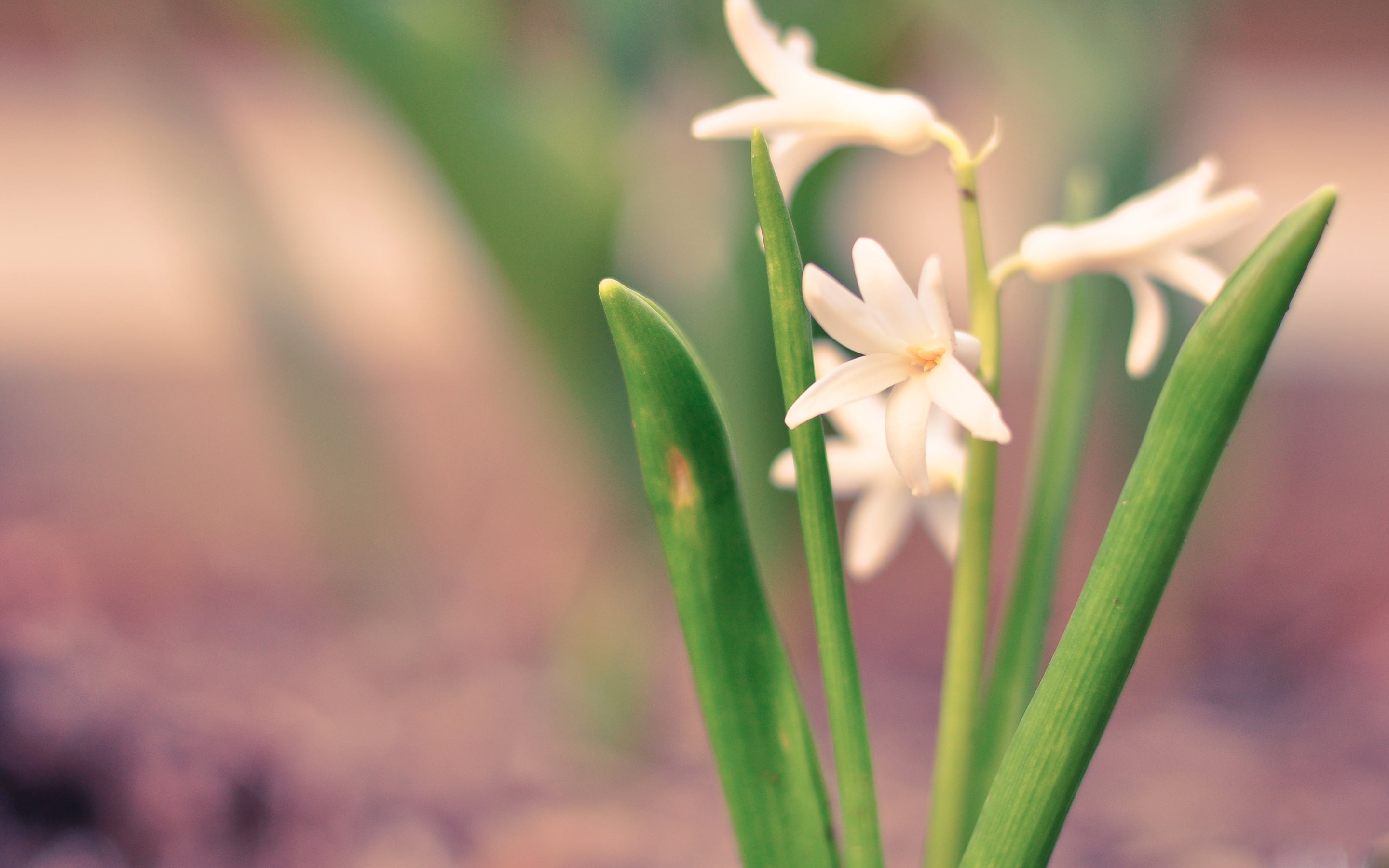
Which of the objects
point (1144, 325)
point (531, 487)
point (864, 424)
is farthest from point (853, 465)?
point (531, 487)

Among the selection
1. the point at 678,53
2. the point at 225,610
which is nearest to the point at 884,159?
the point at 678,53

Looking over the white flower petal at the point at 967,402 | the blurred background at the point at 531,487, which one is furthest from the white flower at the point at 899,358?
the blurred background at the point at 531,487

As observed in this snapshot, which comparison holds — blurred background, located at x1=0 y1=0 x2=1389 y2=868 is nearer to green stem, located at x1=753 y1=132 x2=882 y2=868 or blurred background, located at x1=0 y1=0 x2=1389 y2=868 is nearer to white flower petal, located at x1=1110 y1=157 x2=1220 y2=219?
white flower petal, located at x1=1110 y1=157 x2=1220 y2=219

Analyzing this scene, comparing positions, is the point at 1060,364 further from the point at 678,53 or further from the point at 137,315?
the point at 137,315

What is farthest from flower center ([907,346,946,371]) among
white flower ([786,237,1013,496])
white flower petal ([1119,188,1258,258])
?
white flower petal ([1119,188,1258,258])

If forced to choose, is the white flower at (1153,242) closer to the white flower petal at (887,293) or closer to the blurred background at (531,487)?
the white flower petal at (887,293)
